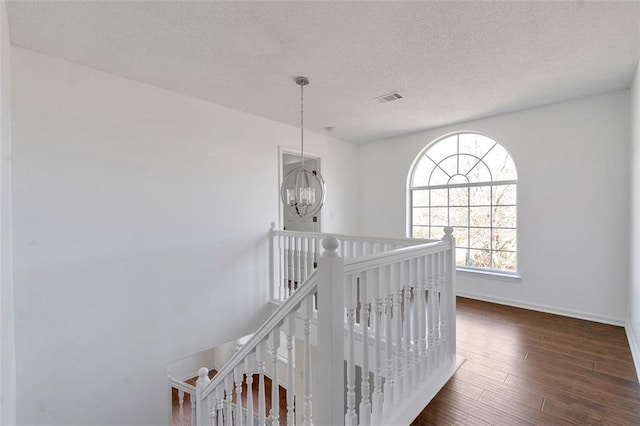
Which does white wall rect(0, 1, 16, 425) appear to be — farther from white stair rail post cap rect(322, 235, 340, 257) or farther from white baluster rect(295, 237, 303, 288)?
white baluster rect(295, 237, 303, 288)

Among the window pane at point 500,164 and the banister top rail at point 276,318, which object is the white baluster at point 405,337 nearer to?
the banister top rail at point 276,318

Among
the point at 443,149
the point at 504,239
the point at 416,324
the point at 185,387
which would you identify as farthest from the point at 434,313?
the point at 443,149

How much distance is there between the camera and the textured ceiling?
2004 mm

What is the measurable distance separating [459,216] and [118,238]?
4.52 meters

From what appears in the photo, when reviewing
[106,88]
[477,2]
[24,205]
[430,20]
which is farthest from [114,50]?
[477,2]

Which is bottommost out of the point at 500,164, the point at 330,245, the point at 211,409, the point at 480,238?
the point at 211,409

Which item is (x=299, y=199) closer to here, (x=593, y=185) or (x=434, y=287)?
(x=434, y=287)

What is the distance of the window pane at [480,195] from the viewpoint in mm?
4375

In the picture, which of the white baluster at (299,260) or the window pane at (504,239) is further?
the window pane at (504,239)

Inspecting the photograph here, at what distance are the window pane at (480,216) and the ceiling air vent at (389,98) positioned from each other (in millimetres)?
2189

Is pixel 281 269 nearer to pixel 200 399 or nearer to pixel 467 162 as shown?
pixel 200 399

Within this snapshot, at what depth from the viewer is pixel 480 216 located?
14.6ft

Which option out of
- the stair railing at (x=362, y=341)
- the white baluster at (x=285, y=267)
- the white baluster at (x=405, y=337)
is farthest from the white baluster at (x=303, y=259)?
the white baluster at (x=405, y=337)

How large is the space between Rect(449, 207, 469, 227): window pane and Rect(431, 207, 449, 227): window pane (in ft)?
0.25
